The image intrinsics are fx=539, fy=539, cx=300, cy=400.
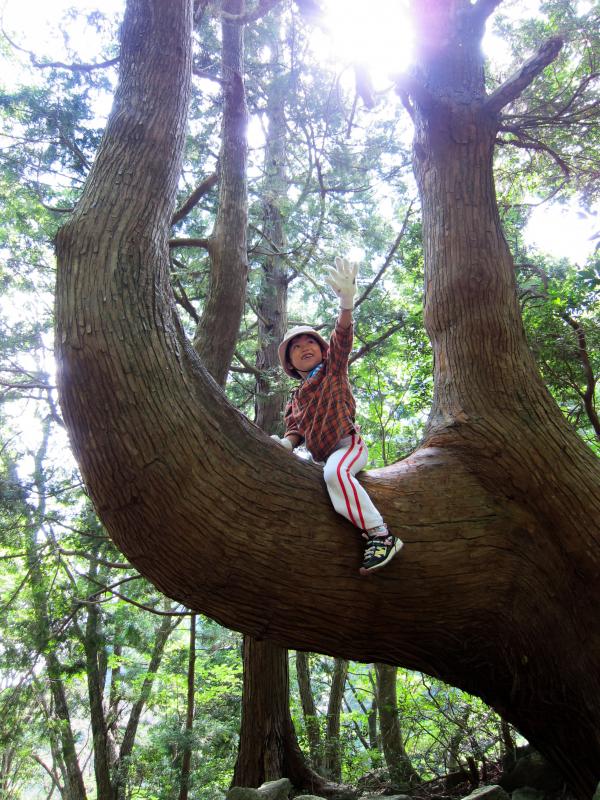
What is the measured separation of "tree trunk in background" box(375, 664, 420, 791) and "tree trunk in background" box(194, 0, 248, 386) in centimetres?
384

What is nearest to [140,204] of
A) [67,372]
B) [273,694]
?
[67,372]

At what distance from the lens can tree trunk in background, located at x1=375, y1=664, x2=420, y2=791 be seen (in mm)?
5031

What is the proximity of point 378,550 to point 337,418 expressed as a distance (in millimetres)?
868

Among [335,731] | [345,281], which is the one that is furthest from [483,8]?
[335,731]

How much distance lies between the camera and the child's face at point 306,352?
3.33 meters

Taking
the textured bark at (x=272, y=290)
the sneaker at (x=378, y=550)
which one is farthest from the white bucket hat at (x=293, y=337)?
the textured bark at (x=272, y=290)

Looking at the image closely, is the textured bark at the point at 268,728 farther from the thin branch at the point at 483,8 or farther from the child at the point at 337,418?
the thin branch at the point at 483,8

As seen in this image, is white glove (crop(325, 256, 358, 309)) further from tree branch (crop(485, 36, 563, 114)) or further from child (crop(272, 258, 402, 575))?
tree branch (crop(485, 36, 563, 114))

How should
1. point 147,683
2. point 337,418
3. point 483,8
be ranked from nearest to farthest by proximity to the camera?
point 337,418 < point 483,8 < point 147,683

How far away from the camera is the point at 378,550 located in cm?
228

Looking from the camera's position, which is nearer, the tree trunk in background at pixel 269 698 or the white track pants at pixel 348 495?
the white track pants at pixel 348 495

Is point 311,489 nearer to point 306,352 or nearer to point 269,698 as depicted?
point 306,352

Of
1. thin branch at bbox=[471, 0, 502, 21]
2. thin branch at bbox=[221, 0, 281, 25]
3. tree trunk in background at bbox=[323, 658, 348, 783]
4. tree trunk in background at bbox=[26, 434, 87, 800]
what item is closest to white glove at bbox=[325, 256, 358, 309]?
thin branch at bbox=[471, 0, 502, 21]

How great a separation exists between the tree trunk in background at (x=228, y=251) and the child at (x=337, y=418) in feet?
2.93
